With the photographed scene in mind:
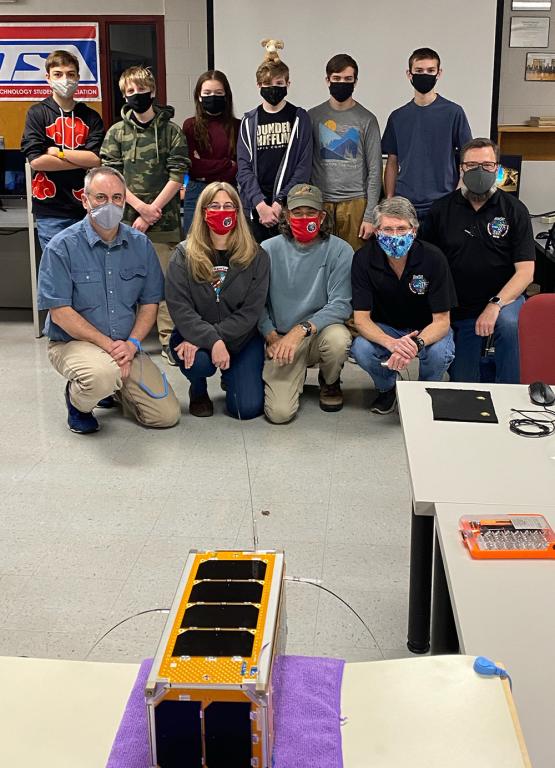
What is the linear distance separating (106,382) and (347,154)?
5.95ft

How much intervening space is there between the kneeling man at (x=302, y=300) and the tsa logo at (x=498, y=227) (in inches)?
26.0

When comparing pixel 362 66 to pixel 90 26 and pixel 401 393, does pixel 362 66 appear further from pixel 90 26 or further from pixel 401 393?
pixel 401 393

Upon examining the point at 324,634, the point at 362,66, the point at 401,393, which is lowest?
the point at 324,634

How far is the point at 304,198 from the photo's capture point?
14.5 feet

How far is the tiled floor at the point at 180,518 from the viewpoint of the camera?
2746 millimetres

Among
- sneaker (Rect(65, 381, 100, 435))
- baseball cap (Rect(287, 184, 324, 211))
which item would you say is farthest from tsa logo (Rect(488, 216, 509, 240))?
sneaker (Rect(65, 381, 100, 435))

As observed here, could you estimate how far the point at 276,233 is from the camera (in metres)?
4.99

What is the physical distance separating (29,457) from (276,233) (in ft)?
5.91

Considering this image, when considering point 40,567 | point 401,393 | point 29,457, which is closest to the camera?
point 401,393

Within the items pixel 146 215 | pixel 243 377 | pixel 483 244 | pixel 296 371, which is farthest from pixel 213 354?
pixel 483 244

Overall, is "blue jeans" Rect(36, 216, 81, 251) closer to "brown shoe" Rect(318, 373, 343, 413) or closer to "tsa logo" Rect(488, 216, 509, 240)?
"brown shoe" Rect(318, 373, 343, 413)

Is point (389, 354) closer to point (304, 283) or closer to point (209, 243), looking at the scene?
point (304, 283)

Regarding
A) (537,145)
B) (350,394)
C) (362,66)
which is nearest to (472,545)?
(350,394)

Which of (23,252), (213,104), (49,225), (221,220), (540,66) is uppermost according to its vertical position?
(540,66)
